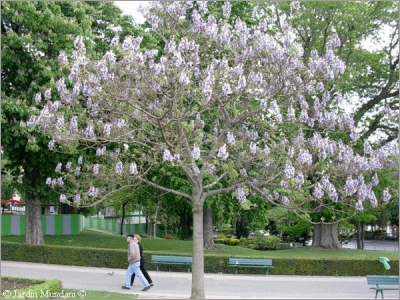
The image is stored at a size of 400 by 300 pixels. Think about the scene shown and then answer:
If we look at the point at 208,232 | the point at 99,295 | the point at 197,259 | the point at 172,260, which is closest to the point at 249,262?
the point at 172,260

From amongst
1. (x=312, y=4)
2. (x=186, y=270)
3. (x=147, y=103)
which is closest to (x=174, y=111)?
(x=147, y=103)

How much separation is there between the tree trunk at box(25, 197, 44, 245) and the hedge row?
10.5 ft

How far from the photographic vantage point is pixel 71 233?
3753 centimetres

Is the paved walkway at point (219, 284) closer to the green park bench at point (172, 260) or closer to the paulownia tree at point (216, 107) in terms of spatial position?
the green park bench at point (172, 260)

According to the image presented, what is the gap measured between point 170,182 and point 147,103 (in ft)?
38.8

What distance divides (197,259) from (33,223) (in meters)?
13.3

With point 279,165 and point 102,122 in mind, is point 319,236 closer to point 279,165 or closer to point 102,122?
point 279,165

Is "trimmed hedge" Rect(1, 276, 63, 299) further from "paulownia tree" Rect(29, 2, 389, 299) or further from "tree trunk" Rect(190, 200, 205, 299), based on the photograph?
"tree trunk" Rect(190, 200, 205, 299)

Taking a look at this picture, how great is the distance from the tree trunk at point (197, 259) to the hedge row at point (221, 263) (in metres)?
6.21

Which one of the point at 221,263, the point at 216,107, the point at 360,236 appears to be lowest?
the point at 360,236

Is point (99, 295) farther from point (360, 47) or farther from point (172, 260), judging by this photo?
point (360, 47)

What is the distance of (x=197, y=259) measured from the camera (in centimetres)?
1338

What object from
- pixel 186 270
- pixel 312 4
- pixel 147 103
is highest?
pixel 312 4

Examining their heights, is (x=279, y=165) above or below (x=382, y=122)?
below
